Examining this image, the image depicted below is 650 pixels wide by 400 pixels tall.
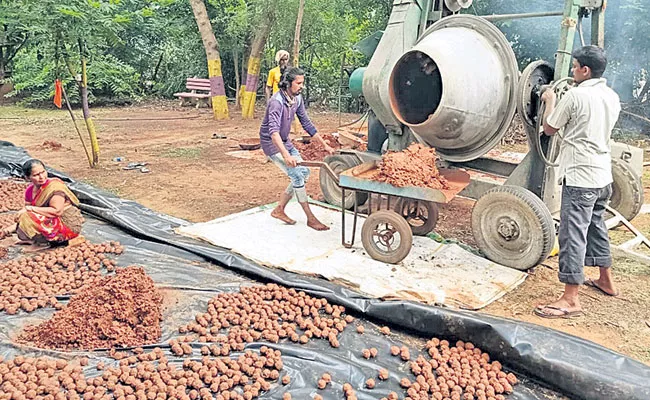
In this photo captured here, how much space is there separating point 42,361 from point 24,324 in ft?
1.78

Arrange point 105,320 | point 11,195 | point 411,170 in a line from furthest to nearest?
point 11,195
point 411,170
point 105,320

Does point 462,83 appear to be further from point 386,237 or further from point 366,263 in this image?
point 366,263

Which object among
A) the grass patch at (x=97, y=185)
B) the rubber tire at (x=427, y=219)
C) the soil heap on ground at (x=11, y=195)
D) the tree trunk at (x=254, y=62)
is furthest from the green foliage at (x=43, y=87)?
the rubber tire at (x=427, y=219)

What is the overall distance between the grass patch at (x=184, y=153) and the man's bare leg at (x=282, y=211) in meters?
3.69

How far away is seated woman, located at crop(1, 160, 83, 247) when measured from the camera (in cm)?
396

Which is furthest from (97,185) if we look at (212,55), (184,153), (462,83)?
(212,55)

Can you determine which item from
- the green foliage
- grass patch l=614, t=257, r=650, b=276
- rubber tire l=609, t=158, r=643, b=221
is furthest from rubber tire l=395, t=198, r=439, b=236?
the green foliage

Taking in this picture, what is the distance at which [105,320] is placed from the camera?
2.93 m

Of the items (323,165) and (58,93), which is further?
(58,93)

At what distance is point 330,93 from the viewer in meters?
14.7

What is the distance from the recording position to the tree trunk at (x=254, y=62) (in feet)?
37.3

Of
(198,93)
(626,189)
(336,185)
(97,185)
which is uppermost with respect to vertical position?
(198,93)

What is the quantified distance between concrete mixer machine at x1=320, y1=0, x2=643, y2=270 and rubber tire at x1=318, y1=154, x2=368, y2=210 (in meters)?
0.83

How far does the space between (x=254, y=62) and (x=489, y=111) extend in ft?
27.8
